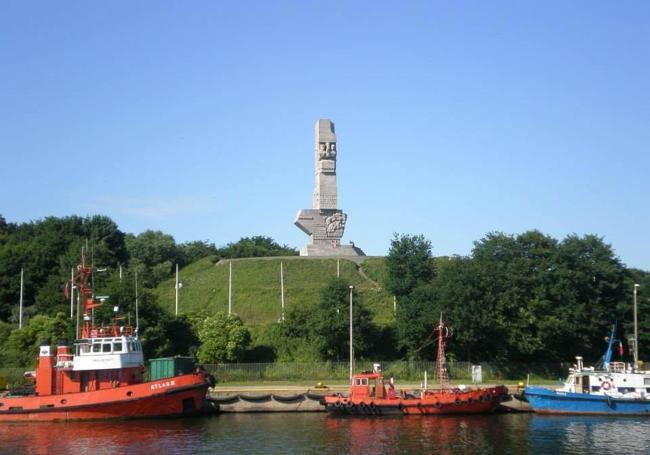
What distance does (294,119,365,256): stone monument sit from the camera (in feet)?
302

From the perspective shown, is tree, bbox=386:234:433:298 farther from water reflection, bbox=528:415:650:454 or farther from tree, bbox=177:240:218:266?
tree, bbox=177:240:218:266

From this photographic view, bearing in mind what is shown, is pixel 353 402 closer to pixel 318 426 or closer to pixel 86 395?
pixel 318 426

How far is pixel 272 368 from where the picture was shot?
57625 mm

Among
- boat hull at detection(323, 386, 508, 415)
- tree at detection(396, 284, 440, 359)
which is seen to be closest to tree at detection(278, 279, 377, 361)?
tree at detection(396, 284, 440, 359)

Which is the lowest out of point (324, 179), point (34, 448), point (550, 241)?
point (34, 448)

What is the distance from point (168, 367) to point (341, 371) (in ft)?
47.4

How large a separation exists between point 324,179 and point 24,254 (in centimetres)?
3364

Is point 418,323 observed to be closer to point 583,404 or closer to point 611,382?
point 583,404

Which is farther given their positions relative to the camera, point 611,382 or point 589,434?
point 611,382

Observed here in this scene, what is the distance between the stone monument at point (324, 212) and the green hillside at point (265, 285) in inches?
110

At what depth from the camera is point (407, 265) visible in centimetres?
7206

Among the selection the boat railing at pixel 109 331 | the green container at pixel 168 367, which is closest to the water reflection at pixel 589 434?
the green container at pixel 168 367

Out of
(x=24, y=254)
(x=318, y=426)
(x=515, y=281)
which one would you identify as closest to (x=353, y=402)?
(x=318, y=426)

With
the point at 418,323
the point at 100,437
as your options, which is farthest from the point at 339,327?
the point at 100,437
